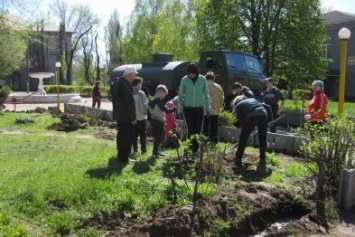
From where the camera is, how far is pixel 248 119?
7664 millimetres

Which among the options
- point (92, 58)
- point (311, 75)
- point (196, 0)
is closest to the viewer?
point (311, 75)

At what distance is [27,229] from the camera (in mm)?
4422

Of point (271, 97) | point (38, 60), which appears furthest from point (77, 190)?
point (38, 60)

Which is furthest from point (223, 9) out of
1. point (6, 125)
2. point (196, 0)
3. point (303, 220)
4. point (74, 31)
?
point (74, 31)

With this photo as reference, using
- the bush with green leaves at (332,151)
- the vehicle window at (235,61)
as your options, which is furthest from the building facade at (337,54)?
the bush with green leaves at (332,151)

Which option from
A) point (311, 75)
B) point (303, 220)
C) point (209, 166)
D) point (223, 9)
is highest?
point (223, 9)

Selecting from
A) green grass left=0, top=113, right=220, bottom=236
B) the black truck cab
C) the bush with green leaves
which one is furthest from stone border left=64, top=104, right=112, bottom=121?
the bush with green leaves

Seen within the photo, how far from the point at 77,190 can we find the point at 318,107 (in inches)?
209

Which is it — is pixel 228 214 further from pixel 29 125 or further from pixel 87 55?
pixel 87 55

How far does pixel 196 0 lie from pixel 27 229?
2607 cm

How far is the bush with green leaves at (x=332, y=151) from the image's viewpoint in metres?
6.33

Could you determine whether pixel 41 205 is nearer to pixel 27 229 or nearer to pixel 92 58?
pixel 27 229

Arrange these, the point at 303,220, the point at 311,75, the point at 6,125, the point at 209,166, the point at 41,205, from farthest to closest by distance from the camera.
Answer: the point at 311,75 < the point at 6,125 < the point at 209,166 < the point at 303,220 < the point at 41,205

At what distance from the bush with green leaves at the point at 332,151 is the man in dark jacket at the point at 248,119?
4.06 feet
